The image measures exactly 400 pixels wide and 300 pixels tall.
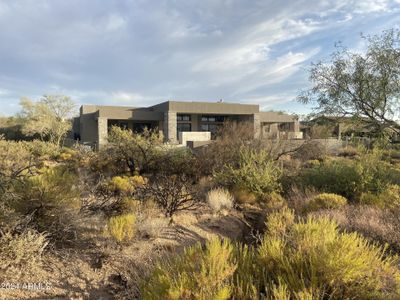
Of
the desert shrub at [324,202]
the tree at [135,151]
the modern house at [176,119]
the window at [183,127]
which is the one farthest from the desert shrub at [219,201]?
the window at [183,127]

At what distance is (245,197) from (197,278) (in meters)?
7.27

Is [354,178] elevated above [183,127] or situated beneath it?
situated beneath

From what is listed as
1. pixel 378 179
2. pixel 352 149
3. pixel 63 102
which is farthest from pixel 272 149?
pixel 63 102

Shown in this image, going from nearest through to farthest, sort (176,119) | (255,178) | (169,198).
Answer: (169,198)
(255,178)
(176,119)

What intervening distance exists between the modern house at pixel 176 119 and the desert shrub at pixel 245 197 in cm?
2310

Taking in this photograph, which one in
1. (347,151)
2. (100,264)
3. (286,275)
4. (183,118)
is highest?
(183,118)

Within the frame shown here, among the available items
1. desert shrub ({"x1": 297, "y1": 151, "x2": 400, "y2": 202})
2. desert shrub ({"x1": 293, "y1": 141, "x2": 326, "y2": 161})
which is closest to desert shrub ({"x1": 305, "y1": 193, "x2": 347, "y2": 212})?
desert shrub ({"x1": 297, "y1": 151, "x2": 400, "y2": 202})

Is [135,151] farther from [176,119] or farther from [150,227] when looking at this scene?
[176,119]

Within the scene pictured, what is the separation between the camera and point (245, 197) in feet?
34.0

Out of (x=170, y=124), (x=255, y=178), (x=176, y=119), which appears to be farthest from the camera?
(x=176, y=119)

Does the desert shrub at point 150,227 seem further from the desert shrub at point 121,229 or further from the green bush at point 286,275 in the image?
the green bush at point 286,275

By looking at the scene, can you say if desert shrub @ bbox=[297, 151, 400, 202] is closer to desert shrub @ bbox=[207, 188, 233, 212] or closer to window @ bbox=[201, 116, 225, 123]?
desert shrub @ bbox=[207, 188, 233, 212]

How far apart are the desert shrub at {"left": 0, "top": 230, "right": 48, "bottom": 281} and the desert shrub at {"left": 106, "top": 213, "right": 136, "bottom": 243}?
135 centimetres

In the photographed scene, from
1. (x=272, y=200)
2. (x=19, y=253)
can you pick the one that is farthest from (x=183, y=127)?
(x=19, y=253)
